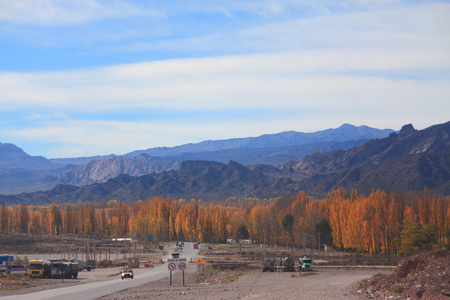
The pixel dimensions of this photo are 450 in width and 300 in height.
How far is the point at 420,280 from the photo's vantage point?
31.7m

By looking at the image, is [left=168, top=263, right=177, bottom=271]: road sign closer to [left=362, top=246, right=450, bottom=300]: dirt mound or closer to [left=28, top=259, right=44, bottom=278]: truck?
[left=362, top=246, right=450, bottom=300]: dirt mound

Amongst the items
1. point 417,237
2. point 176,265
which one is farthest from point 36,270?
point 417,237

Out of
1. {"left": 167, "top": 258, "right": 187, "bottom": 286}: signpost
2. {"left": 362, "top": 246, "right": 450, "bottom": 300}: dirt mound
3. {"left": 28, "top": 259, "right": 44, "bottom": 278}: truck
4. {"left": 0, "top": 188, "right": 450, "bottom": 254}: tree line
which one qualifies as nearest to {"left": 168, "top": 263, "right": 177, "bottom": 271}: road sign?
{"left": 167, "top": 258, "right": 187, "bottom": 286}: signpost

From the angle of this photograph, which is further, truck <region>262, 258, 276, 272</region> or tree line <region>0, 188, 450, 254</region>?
tree line <region>0, 188, 450, 254</region>

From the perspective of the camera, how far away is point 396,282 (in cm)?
3388

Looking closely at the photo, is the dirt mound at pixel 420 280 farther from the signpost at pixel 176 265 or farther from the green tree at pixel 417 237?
the green tree at pixel 417 237

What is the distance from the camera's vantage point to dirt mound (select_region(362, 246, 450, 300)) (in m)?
29.3

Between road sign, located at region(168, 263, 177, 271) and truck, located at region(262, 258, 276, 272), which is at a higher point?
road sign, located at region(168, 263, 177, 271)

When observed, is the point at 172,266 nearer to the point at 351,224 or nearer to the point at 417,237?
the point at 417,237

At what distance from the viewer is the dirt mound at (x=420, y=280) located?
29.3m

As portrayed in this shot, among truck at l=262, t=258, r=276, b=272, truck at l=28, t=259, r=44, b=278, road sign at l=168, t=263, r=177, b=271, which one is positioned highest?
road sign at l=168, t=263, r=177, b=271

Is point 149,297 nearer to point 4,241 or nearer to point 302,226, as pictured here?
point 302,226

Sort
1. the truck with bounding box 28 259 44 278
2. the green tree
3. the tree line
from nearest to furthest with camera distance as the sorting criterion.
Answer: the truck with bounding box 28 259 44 278, the green tree, the tree line

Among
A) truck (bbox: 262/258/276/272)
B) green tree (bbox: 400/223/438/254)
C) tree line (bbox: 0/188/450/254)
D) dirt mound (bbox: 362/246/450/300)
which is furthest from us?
tree line (bbox: 0/188/450/254)
